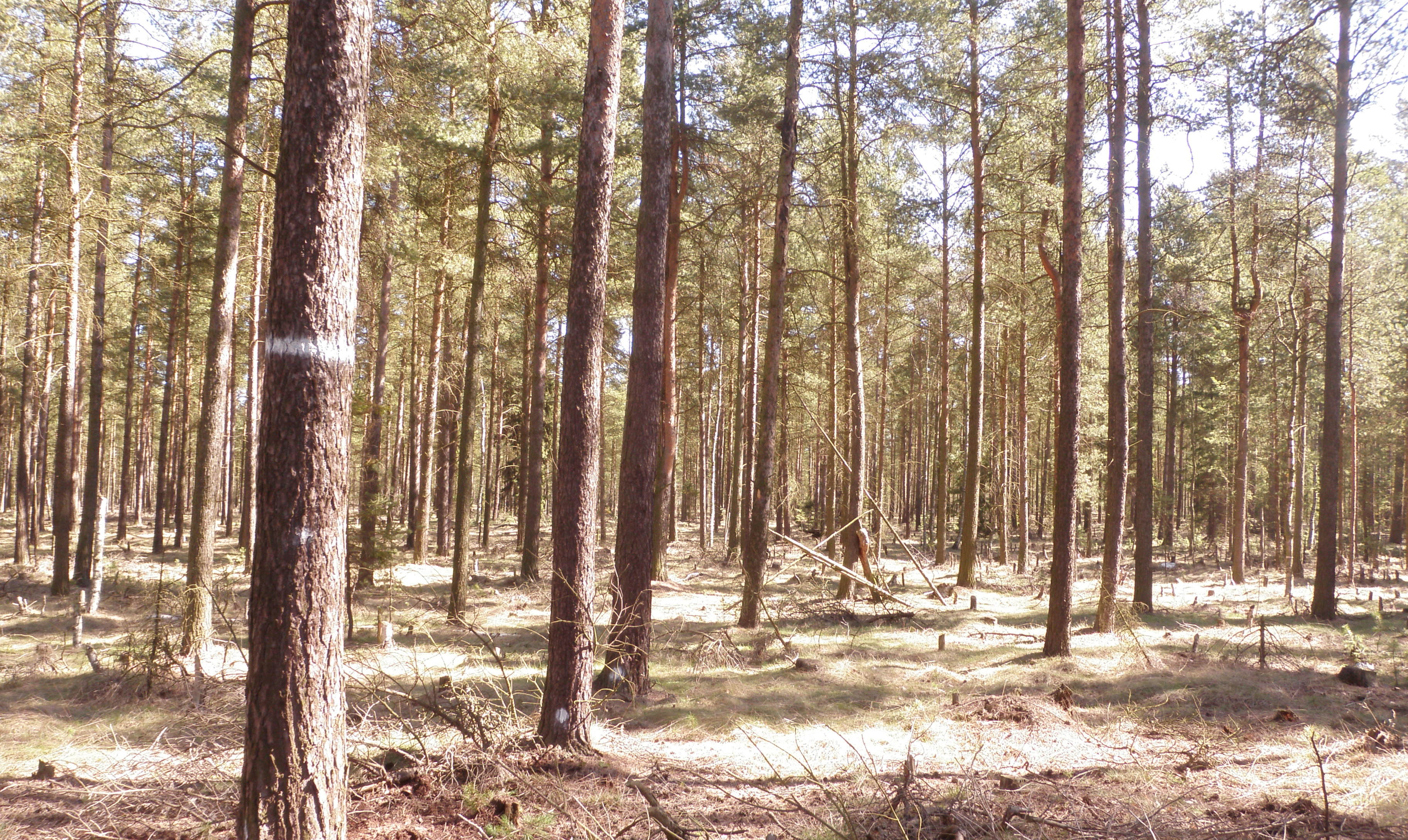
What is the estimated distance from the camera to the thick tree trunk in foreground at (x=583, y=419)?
5.81 metres

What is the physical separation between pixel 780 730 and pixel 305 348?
18.5ft

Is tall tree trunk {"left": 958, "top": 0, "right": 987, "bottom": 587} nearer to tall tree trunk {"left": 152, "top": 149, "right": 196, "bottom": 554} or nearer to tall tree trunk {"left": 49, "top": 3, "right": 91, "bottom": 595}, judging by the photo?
tall tree trunk {"left": 49, "top": 3, "right": 91, "bottom": 595}

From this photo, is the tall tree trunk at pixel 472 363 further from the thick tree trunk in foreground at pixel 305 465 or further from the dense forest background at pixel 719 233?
the thick tree trunk in foreground at pixel 305 465

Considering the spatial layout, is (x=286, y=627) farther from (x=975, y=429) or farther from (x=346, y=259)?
(x=975, y=429)

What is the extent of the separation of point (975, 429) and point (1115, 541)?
495 cm

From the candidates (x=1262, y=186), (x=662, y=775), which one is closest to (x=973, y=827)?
(x=662, y=775)

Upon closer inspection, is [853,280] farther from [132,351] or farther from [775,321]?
[132,351]

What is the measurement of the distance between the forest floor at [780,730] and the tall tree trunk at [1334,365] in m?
1.09

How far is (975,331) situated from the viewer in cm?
1553

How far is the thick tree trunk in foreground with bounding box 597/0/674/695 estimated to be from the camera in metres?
7.20

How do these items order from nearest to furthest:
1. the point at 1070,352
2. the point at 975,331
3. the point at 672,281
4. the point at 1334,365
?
1. the point at 1070,352
2. the point at 1334,365
3. the point at 672,281
4. the point at 975,331

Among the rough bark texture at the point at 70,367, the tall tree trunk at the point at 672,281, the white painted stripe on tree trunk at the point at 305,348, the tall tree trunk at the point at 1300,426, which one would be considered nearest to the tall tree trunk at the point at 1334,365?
the tall tree trunk at the point at 1300,426

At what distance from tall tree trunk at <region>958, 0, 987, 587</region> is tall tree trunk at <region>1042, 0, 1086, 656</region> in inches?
212

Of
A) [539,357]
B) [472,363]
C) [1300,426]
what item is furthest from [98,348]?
[1300,426]
